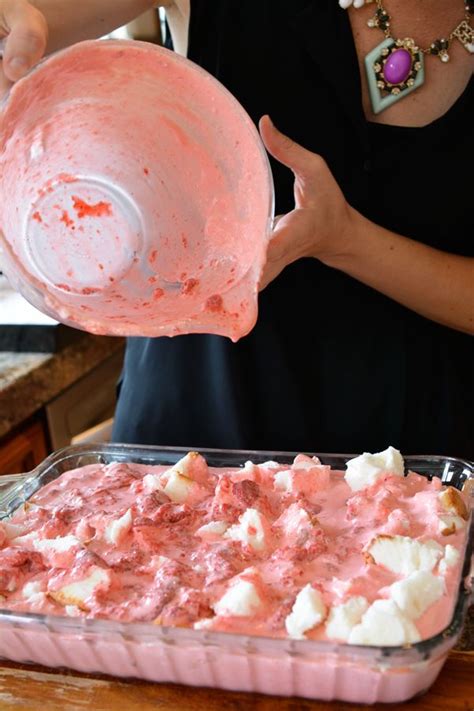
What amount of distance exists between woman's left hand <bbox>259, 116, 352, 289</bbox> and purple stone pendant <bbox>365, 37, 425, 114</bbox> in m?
0.22

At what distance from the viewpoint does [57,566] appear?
101 cm

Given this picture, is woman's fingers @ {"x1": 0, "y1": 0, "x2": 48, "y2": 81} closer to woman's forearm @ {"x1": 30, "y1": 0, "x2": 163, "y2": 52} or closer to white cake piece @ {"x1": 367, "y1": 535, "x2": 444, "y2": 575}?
woman's forearm @ {"x1": 30, "y1": 0, "x2": 163, "y2": 52}

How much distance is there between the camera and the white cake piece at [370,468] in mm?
1139

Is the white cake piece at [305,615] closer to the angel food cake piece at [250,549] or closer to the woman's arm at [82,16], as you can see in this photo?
the angel food cake piece at [250,549]

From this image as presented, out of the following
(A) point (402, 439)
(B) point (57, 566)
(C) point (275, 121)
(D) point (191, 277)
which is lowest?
(A) point (402, 439)

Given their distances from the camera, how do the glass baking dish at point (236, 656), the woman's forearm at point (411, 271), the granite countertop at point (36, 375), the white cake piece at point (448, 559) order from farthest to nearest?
1. the granite countertop at point (36, 375)
2. the woman's forearm at point (411, 271)
3. the white cake piece at point (448, 559)
4. the glass baking dish at point (236, 656)

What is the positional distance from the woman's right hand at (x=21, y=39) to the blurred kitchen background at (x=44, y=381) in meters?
0.93

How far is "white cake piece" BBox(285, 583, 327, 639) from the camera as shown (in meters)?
0.88

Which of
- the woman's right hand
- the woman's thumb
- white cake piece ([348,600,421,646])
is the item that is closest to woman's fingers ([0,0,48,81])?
the woman's right hand

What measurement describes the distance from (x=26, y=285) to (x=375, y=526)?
19.3 inches

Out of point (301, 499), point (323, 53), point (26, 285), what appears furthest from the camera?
point (323, 53)

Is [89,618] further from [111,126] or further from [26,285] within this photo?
[111,126]

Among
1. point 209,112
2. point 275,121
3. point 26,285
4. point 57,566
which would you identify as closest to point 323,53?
point 275,121

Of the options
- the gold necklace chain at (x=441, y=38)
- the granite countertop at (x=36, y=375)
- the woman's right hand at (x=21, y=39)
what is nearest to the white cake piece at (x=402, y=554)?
the woman's right hand at (x=21, y=39)
